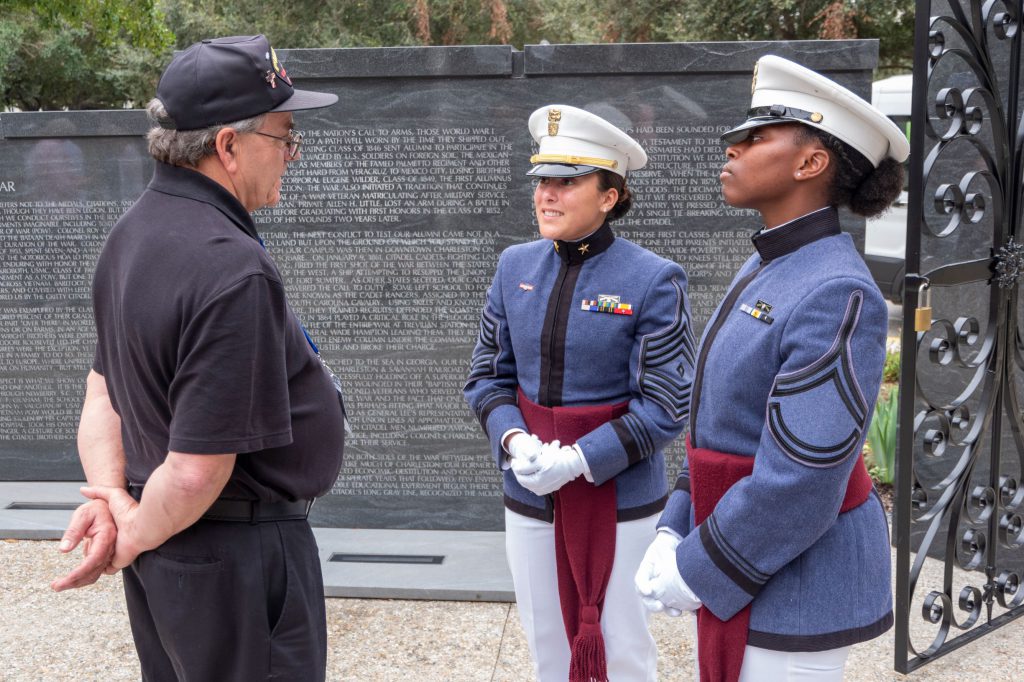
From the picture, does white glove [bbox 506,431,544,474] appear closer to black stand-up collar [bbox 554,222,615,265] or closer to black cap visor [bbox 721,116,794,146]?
black stand-up collar [bbox 554,222,615,265]

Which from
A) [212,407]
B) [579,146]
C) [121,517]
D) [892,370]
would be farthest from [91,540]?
[892,370]

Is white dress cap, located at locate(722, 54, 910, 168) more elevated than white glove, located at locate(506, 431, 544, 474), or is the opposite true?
white dress cap, located at locate(722, 54, 910, 168)

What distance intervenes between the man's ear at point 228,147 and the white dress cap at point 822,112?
3.55 feet

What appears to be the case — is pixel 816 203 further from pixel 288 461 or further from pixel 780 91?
pixel 288 461

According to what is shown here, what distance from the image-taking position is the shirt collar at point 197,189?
2150 mm

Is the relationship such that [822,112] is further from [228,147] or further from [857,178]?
[228,147]

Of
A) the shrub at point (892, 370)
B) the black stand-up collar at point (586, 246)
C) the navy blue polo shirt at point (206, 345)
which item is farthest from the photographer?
the shrub at point (892, 370)

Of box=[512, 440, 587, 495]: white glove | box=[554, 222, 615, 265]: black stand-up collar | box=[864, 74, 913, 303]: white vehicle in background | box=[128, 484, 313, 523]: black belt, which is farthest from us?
box=[864, 74, 913, 303]: white vehicle in background

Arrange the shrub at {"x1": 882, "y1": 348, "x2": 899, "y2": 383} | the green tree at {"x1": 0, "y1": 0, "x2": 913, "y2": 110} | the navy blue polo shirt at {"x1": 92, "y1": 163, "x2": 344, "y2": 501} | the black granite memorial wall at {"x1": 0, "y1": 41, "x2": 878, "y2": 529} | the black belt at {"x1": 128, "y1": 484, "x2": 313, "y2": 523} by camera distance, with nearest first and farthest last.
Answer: the navy blue polo shirt at {"x1": 92, "y1": 163, "x2": 344, "y2": 501} < the black belt at {"x1": 128, "y1": 484, "x2": 313, "y2": 523} < the black granite memorial wall at {"x1": 0, "y1": 41, "x2": 878, "y2": 529} < the shrub at {"x1": 882, "y1": 348, "x2": 899, "y2": 383} < the green tree at {"x1": 0, "y1": 0, "x2": 913, "y2": 110}

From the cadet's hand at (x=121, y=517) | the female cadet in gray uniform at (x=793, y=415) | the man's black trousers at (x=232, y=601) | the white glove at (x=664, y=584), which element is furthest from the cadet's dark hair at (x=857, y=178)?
the cadet's hand at (x=121, y=517)

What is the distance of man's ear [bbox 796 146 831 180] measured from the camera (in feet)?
6.99

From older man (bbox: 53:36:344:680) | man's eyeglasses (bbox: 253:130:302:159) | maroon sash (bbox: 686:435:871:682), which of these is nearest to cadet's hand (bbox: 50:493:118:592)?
older man (bbox: 53:36:344:680)

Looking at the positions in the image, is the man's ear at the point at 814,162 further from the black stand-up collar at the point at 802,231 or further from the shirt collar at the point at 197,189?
the shirt collar at the point at 197,189

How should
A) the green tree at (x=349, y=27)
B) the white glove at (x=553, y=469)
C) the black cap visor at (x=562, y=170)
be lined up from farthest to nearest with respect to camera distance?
the green tree at (x=349, y=27) → the black cap visor at (x=562, y=170) → the white glove at (x=553, y=469)
